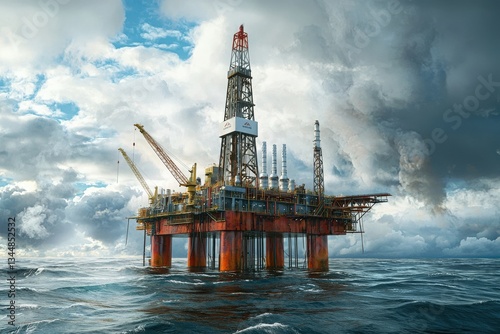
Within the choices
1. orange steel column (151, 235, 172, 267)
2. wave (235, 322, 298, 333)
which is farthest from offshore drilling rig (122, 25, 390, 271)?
wave (235, 322, 298, 333)

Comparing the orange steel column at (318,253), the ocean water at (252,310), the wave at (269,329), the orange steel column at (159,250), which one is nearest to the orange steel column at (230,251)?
the ocean water at (252,310)

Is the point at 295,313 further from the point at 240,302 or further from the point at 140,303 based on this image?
the point at 140,303

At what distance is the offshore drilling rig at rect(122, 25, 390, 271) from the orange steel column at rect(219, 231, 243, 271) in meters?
0.11

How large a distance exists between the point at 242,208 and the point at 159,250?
21011 mm

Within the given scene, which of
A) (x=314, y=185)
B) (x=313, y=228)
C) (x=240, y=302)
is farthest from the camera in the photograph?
(x=314, y=185)

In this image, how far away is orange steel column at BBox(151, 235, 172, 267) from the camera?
63031 mm

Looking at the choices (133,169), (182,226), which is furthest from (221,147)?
(133,169)

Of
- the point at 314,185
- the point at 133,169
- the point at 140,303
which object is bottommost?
the point at 140,303

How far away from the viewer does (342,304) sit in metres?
24.6

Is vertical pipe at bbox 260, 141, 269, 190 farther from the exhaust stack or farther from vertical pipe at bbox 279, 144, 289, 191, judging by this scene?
vertical pipe at bbox 279, 144, 289, 191

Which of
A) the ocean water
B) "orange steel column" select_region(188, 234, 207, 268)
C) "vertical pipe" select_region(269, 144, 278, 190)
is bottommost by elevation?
the ocean water

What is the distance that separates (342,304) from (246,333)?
10.1 m

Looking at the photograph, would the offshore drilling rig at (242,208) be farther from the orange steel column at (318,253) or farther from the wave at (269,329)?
the wave at (269,329)

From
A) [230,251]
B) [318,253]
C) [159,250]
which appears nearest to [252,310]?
[230,251]
